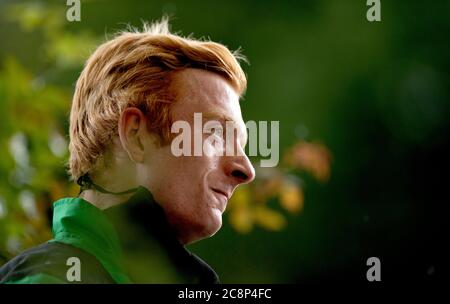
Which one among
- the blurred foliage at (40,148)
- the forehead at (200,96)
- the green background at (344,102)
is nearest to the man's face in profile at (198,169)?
the forehead at (200,96)

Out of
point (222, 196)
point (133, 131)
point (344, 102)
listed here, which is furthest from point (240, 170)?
point (344, 102)

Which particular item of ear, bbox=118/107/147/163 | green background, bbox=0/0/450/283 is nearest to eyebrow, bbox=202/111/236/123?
ear, bbox=118/107/147/163

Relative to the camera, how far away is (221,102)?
133 cm

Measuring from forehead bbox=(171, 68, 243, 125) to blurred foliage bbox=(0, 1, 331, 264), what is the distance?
36 cm

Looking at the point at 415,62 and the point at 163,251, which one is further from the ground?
the point at 415,62

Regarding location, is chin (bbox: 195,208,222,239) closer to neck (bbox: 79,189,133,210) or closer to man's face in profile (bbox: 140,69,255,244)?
man's face in profile (bbox: 140,69,255,244)

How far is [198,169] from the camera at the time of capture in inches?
50.9

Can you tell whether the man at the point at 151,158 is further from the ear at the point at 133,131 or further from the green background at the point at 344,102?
the green background at the point at 344,102

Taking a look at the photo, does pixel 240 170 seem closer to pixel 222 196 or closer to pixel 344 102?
pixel 222 196

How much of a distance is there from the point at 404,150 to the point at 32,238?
3.38 feet

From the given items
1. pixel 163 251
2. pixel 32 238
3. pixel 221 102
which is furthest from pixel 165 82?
pixel 32 238

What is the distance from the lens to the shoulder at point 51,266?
118 centimetres

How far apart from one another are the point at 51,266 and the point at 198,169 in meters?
0.28
